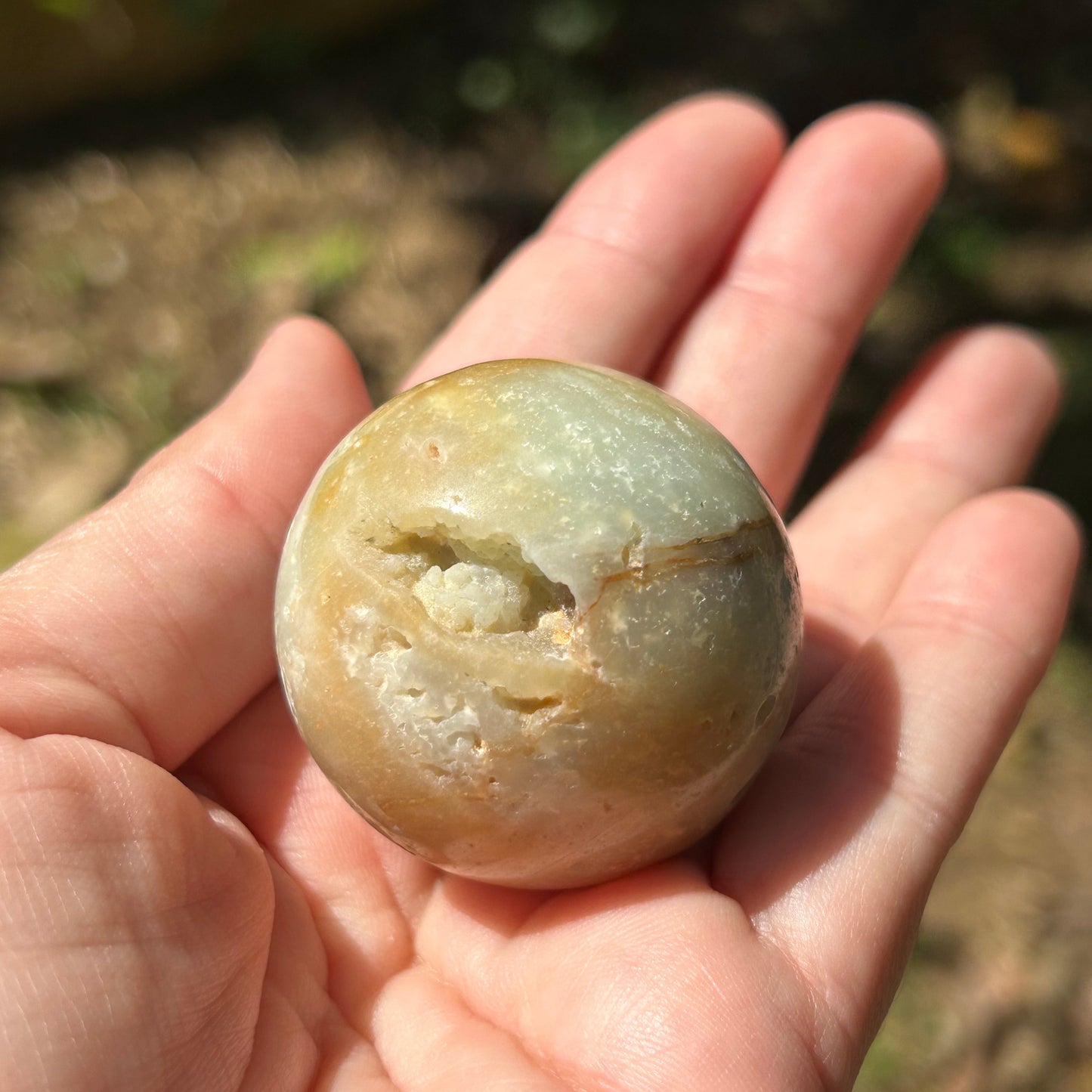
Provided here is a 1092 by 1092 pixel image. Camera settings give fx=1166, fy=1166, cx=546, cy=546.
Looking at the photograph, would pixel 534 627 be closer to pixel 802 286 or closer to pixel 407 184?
pixel 802 286

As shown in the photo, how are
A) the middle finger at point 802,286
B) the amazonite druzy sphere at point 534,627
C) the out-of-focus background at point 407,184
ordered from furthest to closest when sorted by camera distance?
the out-of-focus background at point 407,184, the middle finger at point 802,286, the amazonite druzy sphere at point 534,627

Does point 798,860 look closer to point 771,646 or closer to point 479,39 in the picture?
point 771,646

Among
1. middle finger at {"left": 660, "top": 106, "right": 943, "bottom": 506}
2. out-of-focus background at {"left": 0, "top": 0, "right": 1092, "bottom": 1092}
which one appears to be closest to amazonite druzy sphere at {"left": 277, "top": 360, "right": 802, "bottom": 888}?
middle finger at {"left": 660, "top": 106, "right": 943, "bottom": 506}

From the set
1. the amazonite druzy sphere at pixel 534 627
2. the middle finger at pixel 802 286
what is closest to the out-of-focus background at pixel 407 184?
the middle finger at pixel 802 286

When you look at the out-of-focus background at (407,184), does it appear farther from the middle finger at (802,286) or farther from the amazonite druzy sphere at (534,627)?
the amazonite druzy sphere at (534,627)

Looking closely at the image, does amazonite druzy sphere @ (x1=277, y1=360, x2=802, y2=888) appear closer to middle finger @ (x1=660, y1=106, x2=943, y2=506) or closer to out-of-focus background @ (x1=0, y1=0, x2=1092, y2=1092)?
middle finger @ (x1=660, y1=106, x2=943, y2=506)

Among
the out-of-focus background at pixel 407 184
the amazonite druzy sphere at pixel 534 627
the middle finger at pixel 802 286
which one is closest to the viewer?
the amazonite druzy sphere at pixel 534 627

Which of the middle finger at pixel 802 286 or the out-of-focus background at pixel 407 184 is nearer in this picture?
the middle finger at pixel 802 286
